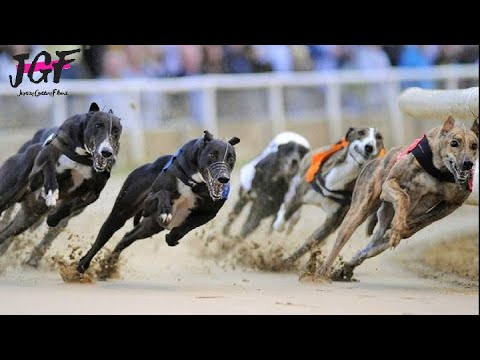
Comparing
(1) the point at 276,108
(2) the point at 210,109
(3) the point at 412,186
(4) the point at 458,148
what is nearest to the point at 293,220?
(3) the point at 412,186

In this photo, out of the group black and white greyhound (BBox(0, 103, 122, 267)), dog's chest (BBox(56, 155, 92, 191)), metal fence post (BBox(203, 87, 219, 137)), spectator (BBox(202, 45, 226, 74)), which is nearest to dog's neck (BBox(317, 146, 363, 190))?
black and white greyhound (BBox(0, 103, 122, 267))

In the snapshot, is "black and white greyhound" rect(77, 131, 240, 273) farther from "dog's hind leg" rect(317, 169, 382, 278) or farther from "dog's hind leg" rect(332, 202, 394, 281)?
"dog's hind leg" rect(332, 202, 394, 281)

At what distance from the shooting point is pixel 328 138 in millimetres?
13562

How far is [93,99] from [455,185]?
523 cm

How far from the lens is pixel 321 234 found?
9156 mm

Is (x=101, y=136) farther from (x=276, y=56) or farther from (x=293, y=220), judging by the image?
(x=276, y=56)

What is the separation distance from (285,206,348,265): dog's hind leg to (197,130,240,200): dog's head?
1745mm

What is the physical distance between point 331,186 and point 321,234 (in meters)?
0.35

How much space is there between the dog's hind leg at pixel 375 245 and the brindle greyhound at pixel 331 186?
1.94 ft

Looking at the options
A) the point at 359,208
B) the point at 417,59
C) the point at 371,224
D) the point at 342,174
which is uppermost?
the point at 417,59

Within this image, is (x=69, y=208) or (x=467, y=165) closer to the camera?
(x=467, y=165)

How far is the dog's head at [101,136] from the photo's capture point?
7.26m

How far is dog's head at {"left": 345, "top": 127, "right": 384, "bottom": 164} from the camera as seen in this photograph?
8.60m
